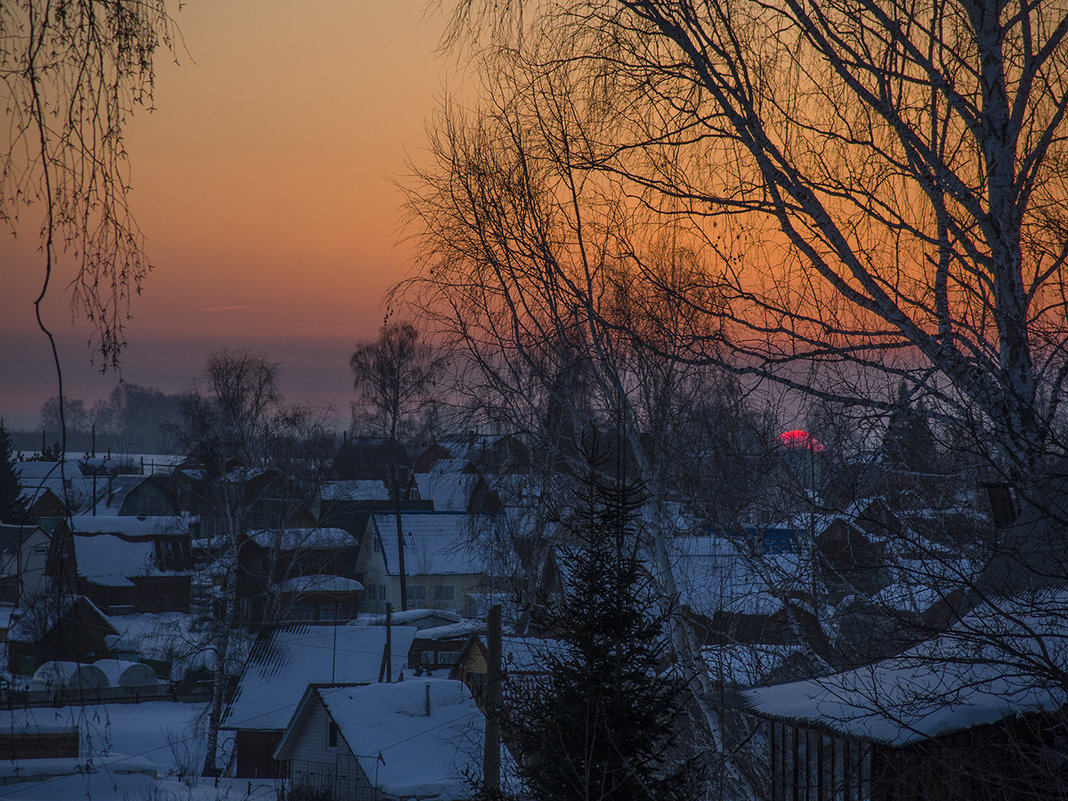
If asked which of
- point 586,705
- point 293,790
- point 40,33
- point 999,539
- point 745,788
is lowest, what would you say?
point 293,790

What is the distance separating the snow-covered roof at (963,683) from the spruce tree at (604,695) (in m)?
1.15

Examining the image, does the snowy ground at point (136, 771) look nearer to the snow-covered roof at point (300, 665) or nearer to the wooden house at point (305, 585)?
the snow-covered roof at point (300, 665)

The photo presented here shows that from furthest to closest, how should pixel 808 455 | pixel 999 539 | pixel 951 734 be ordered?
pixel 808 455, pixel 999 539, pixel 951 734

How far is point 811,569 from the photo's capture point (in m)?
9.11

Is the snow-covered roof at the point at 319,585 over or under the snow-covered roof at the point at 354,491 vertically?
under

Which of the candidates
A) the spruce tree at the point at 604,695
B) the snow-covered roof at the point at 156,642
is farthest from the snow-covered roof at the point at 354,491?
the spruce tree at the point at 604,695

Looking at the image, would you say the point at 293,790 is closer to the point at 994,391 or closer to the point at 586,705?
the point at 586,705

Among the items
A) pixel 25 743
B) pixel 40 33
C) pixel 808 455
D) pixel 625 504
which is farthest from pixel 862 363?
pixel 25 743

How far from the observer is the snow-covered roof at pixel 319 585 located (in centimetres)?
3312

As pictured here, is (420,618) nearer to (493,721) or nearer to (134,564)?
(134,564)

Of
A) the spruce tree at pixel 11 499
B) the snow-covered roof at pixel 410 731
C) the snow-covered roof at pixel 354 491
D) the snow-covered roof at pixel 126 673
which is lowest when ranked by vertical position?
the snow-covered roof at pixel 126 673

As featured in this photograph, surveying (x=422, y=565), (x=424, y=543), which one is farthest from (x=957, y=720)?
(x=424, y=543)

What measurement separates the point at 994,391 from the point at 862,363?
2.41 feet

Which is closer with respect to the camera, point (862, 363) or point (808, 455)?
point (862, 363)
